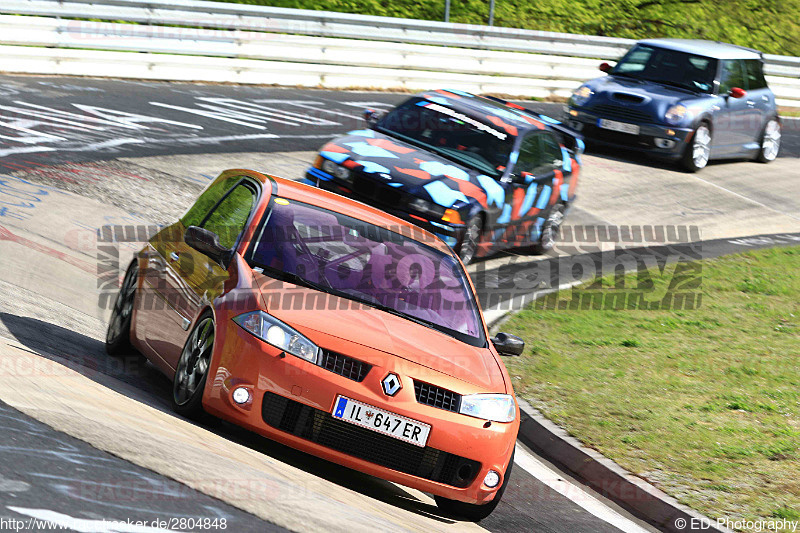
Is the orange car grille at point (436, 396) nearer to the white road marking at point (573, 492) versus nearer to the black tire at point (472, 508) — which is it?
the black tire at point (472, 508)

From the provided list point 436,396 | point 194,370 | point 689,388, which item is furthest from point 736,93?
point 194,370

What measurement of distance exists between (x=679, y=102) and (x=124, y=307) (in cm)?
1297

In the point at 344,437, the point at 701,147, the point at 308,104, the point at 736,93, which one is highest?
the point at 736,93

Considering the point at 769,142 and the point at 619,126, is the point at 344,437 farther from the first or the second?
the point at 769,142

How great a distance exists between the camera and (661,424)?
802cm

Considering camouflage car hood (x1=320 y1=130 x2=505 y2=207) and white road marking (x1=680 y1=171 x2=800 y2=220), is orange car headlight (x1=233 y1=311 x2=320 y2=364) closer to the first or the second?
camouflage car hood (x1=320 y1=130 x2=505 y2=207)

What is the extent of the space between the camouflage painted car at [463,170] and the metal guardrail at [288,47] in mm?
7545

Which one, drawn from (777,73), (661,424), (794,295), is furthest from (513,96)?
(661,424)

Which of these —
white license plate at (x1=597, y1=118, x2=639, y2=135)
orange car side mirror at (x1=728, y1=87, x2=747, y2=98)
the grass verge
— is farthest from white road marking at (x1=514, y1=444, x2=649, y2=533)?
orange car side mirror at (x1=728, y1=87, x2=747, y2=98)

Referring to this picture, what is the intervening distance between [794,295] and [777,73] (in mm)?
17520

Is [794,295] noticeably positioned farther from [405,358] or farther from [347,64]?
[347,64]

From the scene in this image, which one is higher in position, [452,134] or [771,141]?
[452,134]

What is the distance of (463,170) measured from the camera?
1203 centimetres

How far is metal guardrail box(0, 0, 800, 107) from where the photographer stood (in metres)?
18.2
